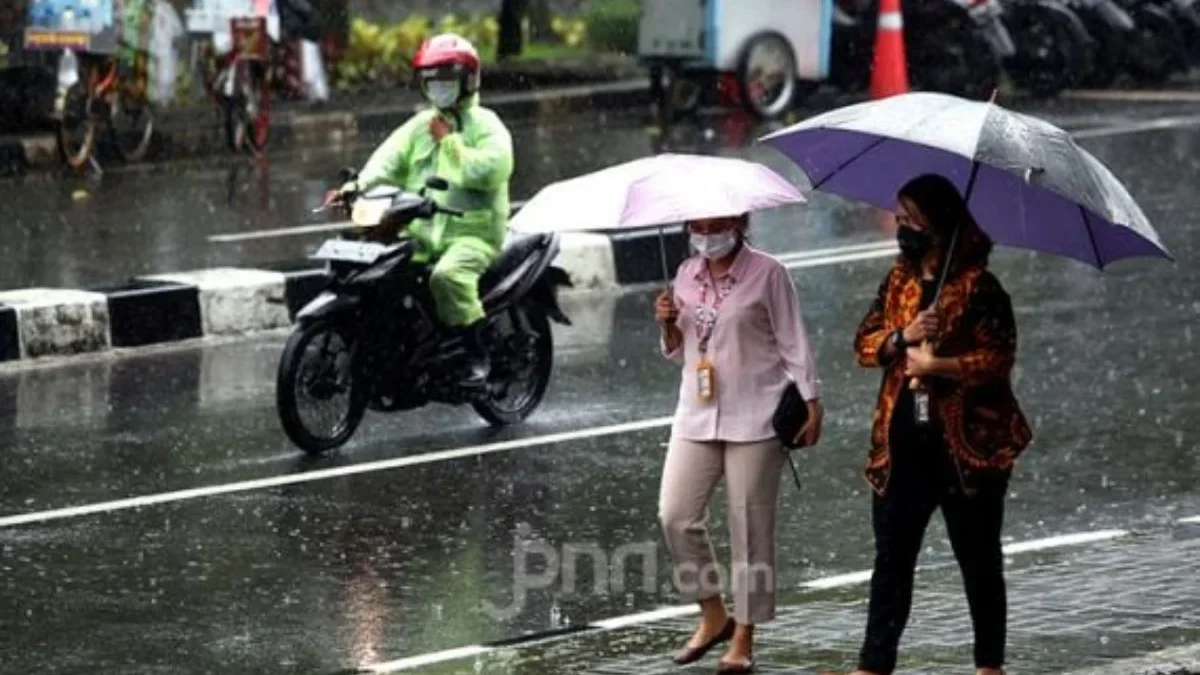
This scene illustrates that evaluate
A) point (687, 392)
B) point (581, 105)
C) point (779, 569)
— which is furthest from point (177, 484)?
point (581, 105)

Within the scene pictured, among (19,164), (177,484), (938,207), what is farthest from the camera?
(19,164)

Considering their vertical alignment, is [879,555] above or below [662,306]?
below

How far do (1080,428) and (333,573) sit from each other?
3672mm

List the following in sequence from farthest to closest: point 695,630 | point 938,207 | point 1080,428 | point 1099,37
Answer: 1. point 1099,37
2. point 1080,428
3. point 695,630
4. point 938,207

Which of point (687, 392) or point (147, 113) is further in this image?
point (147, 113)

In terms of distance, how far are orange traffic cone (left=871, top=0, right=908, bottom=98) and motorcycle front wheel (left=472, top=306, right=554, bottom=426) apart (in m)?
12.1

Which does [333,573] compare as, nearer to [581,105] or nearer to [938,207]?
[938,207]

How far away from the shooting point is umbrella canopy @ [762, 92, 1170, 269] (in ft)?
23.5

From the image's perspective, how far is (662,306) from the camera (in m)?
7.95

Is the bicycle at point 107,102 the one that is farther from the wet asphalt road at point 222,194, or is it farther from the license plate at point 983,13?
the license plate at point 983,13

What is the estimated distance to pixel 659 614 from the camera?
29.2 feet

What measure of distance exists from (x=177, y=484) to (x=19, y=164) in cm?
1040

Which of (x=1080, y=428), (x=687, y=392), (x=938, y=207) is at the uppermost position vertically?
(x=938, y=207)

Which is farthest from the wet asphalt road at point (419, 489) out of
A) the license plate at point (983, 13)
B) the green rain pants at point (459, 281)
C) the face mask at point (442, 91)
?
the license plate at point (983, 13)
